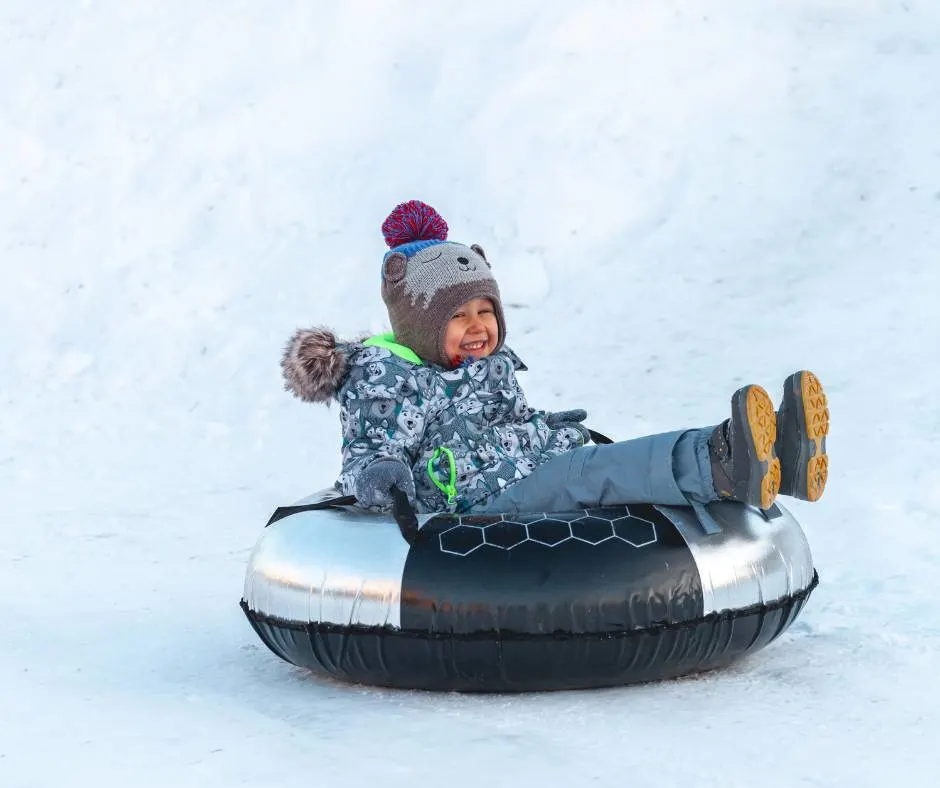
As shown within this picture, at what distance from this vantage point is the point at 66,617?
4.67m

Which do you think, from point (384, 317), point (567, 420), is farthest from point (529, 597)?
point (384, 317)

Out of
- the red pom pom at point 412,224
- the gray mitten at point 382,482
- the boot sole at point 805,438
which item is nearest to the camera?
the boot sole at point 805,438

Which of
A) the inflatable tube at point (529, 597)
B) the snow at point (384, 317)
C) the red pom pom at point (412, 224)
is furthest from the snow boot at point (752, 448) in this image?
the red pom pom at point (412, 224)

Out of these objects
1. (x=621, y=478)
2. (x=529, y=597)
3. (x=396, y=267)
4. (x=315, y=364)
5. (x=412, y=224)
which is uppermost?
(x=412, y=224)

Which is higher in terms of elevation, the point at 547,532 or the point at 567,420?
the point at 567,420

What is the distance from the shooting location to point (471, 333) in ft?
13.6

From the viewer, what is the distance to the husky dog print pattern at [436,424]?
12.6ft

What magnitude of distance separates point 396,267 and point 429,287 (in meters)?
0.17

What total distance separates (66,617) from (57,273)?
5.61 metres

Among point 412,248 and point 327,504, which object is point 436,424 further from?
point 412,248

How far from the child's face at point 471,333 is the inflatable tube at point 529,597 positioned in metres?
0.75

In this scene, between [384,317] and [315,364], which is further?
[384,317]

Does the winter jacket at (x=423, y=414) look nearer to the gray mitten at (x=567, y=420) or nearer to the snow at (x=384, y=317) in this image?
the gray mitten at (x=567, y=420)

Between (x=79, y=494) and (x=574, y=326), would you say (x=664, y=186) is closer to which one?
(x=574, y=326)
